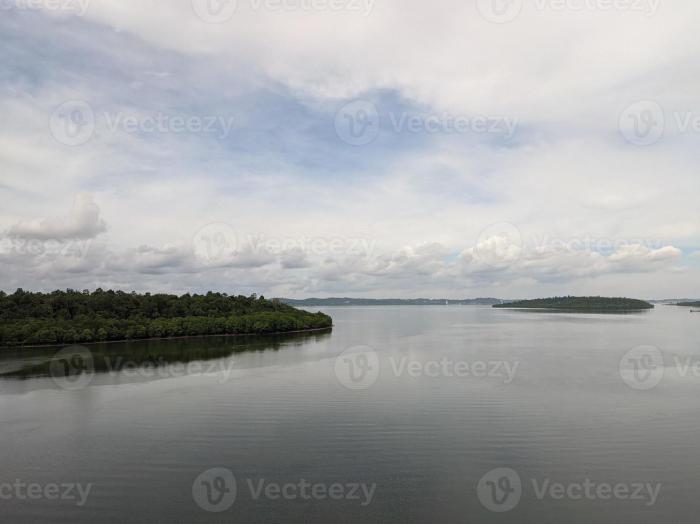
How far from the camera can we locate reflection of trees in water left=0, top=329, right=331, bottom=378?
34.8m

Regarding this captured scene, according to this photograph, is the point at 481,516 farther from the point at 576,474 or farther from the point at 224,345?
the point at 224,345

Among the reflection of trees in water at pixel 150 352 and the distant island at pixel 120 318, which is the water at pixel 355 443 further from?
the distant island at pixel 120 318

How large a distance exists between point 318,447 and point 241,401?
833 cm

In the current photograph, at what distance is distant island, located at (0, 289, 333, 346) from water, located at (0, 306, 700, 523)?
68.7ft

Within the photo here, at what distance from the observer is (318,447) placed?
51.5ft

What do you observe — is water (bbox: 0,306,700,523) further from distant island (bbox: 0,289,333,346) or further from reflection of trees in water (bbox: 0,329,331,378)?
distant island (bbox: 0,289,333,346)

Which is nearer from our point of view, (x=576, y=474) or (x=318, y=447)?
(x=576, y=474)

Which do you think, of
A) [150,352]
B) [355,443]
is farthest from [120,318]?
[355,443]

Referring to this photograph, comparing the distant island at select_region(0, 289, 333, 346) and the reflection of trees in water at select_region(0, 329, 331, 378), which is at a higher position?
the distant island at select_region(0, 289, 333, 346)

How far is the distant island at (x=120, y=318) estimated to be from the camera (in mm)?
50344

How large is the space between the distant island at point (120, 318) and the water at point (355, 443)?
824 inches

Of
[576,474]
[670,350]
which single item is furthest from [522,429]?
[670,350]

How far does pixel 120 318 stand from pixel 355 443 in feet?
181

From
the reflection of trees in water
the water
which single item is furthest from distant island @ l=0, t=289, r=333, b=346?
the water
